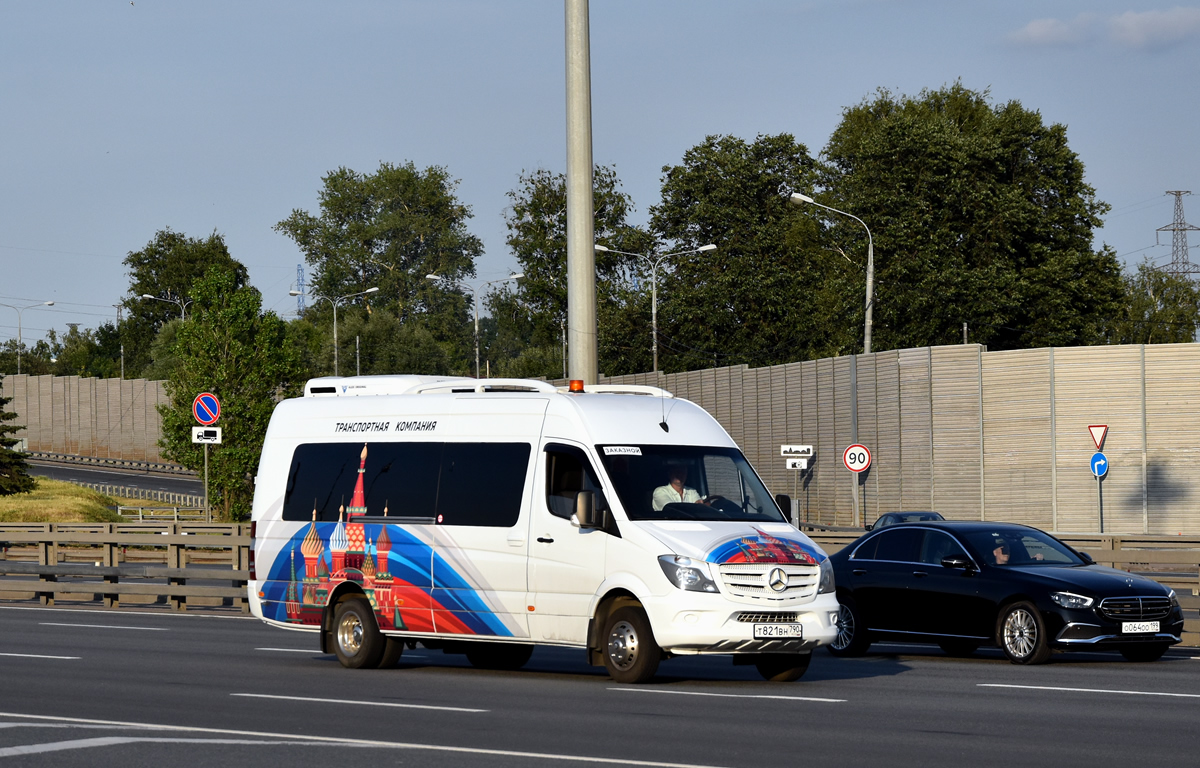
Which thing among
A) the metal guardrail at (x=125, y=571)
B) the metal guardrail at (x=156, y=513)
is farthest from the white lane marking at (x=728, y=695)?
the metal guardrail at (x=156, y=513)

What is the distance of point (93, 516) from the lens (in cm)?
6606

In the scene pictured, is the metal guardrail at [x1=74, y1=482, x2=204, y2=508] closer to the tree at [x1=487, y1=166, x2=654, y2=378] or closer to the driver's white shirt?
the tree at [x1=487, y1=166, x2=654, y2=378]

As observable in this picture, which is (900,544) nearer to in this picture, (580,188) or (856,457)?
(580,188)

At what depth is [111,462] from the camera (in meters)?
104

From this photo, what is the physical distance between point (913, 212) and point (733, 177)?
17.5 m

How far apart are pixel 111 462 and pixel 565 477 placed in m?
93.2

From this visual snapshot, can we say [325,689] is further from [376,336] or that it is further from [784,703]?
[376,336]

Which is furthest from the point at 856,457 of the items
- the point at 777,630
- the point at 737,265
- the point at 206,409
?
the point at 737,265

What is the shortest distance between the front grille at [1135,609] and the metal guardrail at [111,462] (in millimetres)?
85642

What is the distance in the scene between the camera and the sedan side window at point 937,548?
18.5 m

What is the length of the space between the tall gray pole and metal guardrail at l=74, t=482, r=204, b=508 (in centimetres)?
6451

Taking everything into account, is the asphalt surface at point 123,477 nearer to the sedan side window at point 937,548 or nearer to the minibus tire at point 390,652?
the sedan side window at point 937,548

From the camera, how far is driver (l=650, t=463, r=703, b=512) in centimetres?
1502

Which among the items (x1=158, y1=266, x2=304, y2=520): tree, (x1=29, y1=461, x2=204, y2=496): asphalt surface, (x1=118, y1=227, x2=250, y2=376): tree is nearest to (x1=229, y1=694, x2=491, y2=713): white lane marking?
(x1=158, y1=266, x2=304, y2=520): tree
